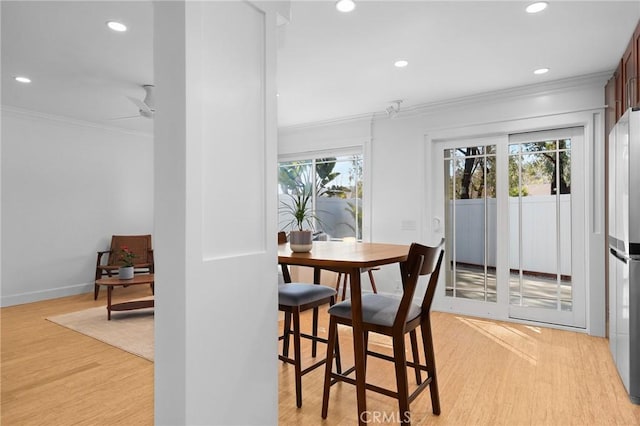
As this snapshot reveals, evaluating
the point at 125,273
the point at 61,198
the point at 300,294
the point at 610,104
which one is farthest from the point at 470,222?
the point at 61,198

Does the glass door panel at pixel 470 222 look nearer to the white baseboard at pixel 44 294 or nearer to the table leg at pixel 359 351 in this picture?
the table leg at pixel 359 351

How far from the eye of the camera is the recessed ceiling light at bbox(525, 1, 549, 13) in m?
2.31

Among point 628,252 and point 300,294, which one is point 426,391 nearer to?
point 300,294

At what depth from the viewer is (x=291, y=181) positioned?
5.86 m

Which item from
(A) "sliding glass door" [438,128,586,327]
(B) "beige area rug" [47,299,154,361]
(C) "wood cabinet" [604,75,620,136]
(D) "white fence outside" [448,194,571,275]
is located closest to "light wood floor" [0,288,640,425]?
(B) "beige area rug" [47,299,154,361]

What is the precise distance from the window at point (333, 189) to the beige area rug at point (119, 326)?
2.10 meters

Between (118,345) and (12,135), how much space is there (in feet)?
10.8

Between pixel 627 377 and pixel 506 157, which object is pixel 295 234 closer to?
pixel 627 377

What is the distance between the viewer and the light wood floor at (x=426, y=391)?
2.09 m

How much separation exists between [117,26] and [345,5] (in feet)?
5.20

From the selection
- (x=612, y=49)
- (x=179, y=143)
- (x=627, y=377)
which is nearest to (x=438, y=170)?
(x=612, y=49)

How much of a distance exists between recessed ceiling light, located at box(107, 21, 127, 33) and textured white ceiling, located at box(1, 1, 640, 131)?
0.06 m

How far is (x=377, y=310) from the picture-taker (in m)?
1.90

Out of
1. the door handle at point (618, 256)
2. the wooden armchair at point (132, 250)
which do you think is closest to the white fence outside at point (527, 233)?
the door handle at point (618, 256)
